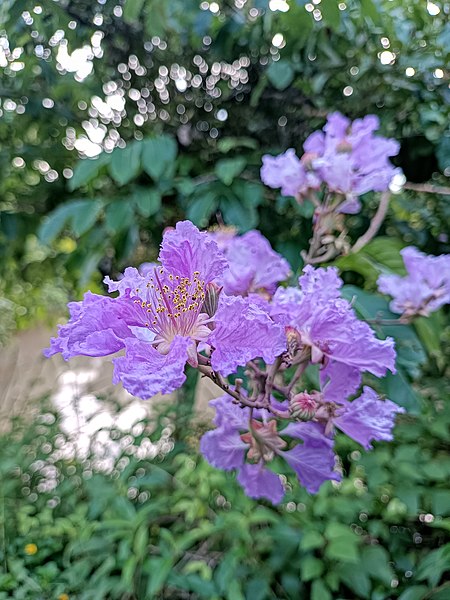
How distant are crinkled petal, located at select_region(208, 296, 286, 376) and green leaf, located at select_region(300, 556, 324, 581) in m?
0.53

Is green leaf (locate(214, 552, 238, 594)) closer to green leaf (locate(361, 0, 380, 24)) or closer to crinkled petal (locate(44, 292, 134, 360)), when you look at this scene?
crinkled petal (locate(44, 292, 134, 360))

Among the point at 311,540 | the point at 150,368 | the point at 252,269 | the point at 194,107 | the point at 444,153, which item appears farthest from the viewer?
the point at 194,107

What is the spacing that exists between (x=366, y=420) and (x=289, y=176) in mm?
324

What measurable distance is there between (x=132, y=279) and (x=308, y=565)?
0.56 m

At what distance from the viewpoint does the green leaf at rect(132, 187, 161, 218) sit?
2.99 ft

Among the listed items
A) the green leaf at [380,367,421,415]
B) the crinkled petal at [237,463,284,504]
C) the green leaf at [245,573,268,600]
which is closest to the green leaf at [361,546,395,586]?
the green leaf at [245,573,268,600]

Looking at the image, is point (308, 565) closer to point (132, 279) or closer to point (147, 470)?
point (147, 470)

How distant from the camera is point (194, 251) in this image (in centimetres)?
38

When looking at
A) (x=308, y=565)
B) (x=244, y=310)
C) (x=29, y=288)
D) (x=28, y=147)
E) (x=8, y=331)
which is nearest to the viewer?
(x=244, y=310)

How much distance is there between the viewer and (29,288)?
1635mm

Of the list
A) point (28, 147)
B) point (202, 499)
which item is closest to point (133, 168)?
point (28, 147)

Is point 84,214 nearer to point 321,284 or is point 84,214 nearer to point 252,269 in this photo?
point 252,269

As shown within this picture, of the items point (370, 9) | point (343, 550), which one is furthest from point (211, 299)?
point (370, 9)

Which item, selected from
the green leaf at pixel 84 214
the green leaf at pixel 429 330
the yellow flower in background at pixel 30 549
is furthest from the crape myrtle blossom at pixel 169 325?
the yellow flower in background at pixel 30 549
